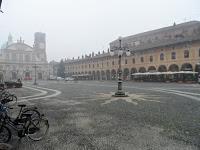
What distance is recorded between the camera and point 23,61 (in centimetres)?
9869

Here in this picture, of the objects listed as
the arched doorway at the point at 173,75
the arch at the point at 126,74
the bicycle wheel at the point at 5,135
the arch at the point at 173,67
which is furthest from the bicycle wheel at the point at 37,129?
the arch at the point at 126,74

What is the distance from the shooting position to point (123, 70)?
6450cm

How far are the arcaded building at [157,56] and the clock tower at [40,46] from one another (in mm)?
30024

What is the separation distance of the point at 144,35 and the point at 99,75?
1871cm

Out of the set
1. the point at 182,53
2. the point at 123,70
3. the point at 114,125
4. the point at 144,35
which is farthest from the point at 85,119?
the point at 144,35

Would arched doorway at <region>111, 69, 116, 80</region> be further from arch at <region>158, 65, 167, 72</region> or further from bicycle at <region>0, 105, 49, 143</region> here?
bicycle at <region>0, 105, 49, 143</region>

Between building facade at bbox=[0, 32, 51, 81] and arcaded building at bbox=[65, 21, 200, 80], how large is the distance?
26051 mm

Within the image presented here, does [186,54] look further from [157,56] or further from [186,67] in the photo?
[157,56]

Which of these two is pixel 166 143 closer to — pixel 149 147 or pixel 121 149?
pixel 149 147

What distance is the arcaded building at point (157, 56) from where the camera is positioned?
47.3m

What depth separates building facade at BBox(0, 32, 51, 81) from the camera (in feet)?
308

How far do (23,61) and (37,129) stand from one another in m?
97.7

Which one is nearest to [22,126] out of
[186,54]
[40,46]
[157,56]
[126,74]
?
[186,54]

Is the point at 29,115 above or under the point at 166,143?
above
